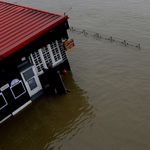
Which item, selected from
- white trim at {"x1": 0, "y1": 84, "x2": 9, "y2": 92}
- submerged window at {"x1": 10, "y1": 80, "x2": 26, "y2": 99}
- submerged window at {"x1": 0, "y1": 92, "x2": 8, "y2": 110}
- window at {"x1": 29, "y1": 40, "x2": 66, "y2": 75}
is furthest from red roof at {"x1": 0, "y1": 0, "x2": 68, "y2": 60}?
submerged window at {"x1": 0, "y1": 92, "x2": 8, "y2": 110}

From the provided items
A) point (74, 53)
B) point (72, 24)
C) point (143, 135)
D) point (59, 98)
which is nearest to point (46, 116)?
point (59, 98)

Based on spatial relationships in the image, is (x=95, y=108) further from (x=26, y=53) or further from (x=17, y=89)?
(x=26, y=53)

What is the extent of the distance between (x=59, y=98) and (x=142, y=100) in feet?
19.7

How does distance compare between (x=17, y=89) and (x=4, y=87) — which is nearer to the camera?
(x=4, y=87)

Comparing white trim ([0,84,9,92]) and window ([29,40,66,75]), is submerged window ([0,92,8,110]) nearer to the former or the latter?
white trim ([0,84,9,92])

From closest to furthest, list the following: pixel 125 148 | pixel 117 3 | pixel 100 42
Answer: pixel 125 148 < pixel 100 42 < pixel 117 3

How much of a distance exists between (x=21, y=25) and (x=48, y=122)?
7.27 meters

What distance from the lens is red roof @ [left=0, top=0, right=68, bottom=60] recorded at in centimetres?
1364

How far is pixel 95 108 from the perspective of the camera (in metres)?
14.6

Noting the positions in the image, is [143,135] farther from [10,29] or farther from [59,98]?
[10,29]

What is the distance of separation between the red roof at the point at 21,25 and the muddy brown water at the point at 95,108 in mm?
4772

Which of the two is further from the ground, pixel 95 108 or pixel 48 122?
pixel 48 122

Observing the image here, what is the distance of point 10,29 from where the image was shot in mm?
15172

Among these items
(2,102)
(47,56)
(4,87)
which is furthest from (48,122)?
(47,56)
